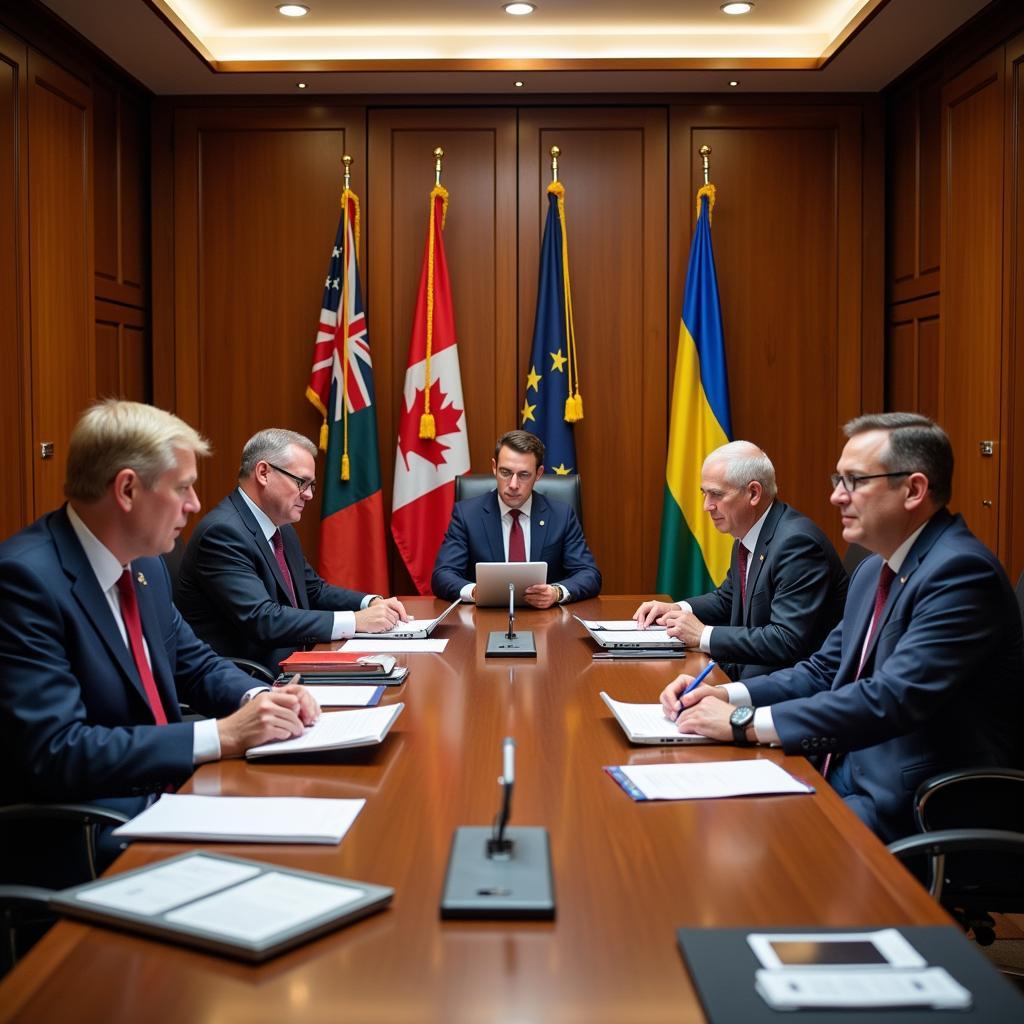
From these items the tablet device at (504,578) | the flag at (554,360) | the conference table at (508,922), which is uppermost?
the flag at (554,360)

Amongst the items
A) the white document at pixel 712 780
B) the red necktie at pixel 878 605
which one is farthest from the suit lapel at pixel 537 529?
the white document at pixel 712 780

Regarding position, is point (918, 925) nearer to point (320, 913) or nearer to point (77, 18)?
point (320, 913)

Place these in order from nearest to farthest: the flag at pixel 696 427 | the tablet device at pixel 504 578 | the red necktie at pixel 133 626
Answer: the red necktie at pixel 133 626 → the tablet device at pixel 504 578 → the flag at pixel 696 427

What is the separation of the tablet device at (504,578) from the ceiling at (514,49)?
2.76 m

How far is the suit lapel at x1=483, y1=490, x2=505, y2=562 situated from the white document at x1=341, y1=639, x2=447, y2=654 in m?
1.31

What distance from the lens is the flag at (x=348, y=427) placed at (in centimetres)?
585

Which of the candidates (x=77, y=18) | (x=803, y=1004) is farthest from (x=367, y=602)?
(x=803, y=1004)

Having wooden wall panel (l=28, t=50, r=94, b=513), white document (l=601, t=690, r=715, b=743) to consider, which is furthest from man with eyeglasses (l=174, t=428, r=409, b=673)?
wooden wall panel (l=28, t=50, r=94, b=513)

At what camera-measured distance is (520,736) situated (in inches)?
90.0

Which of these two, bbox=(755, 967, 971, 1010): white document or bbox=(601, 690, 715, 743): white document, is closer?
bbox=(755, 967, 971, 1010): white document

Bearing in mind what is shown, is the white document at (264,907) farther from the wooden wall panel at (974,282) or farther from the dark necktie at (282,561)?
the wooden wall panel at (974,282)

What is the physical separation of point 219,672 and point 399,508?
3.25 metres

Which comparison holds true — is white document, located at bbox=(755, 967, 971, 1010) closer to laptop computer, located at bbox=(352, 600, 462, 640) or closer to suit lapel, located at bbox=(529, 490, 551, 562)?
laptop computer, located at bbox=(352, 600, 462, 640)

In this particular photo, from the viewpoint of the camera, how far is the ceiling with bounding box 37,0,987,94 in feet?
17.3
